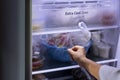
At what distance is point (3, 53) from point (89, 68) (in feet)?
1.51

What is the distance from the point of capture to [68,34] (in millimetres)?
1648

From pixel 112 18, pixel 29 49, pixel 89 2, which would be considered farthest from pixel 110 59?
pixel 29 49

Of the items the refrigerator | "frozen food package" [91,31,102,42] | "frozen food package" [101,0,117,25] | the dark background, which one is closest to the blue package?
the refrigerator

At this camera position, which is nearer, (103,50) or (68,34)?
(68,34)

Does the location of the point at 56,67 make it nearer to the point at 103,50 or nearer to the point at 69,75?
the point at 69,75

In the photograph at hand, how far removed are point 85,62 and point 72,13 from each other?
1.17 ft

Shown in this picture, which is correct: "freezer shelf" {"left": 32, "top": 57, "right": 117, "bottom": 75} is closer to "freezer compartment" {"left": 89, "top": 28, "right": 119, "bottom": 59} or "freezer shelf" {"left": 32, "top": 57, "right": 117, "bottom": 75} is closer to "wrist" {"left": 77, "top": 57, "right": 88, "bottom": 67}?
"freezer compartment" {"left": 89, "top": 28, "right": 119, "bottom": 59}

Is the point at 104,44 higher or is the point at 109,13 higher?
the point at 109,13

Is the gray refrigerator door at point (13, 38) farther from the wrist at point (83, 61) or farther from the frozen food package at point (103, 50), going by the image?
the frozen food package at point (103, 50)

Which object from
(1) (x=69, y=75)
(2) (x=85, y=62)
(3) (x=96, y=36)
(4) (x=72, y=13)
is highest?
(4) (x=72, y=13)

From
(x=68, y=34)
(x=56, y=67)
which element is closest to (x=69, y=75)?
(x=56, y=67)

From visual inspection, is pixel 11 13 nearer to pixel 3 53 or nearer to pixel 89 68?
pixel 3 53

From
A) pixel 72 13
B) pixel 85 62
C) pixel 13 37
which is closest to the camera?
pixel 13 37

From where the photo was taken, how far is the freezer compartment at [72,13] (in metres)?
Answer: 1.48
